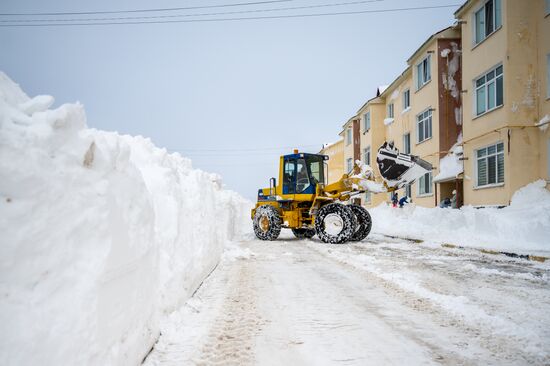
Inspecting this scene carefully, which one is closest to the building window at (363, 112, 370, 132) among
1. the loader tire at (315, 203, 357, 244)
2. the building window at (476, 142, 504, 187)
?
the building window at (476, 142, 504, 187)

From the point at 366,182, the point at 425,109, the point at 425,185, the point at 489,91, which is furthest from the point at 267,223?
the point at 425,109

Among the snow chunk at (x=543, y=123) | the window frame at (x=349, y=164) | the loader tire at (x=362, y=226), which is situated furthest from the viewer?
the window frame at (x=349, y=164)

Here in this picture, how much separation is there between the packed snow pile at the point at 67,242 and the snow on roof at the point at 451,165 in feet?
53.4

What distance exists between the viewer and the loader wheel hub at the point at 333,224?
36.3ft

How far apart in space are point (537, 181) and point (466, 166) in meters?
3.57

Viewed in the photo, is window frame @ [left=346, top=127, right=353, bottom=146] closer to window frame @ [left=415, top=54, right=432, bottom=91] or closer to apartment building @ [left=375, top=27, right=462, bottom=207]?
apartment building @ [left=375, top=27, right=462, bottom=207]

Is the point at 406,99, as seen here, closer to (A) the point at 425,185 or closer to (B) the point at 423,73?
(B) the point at 423,73

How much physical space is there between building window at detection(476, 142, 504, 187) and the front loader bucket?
4311mm

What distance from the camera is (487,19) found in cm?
1509

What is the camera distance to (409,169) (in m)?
11.5

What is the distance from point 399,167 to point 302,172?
324cm

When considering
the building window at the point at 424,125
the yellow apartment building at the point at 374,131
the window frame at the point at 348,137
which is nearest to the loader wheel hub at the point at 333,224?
the building window at the point at 424,125

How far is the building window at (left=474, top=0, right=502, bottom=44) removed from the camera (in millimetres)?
14398

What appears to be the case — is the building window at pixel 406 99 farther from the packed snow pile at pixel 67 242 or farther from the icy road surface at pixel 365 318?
the packed snow pile at pixel 67 242
